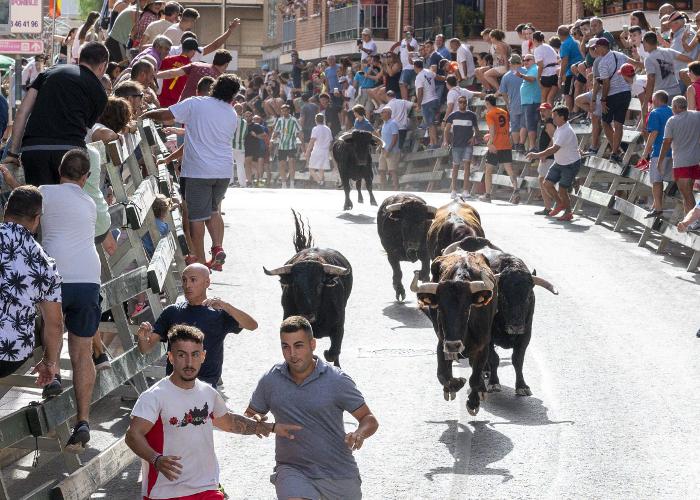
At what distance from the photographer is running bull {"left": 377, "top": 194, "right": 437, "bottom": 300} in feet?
61.4

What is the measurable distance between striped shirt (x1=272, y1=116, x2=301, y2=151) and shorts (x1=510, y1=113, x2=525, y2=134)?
9.02 metres

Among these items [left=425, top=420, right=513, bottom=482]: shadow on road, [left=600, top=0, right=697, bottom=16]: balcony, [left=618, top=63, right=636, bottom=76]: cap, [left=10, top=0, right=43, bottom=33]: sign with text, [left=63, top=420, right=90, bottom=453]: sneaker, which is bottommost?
[left=425, top=420, right=513, bottom=482]: shadow on road

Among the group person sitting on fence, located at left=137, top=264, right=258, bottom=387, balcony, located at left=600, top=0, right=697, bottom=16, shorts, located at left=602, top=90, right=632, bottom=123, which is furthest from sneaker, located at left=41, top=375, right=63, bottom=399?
balcony, located at left=600, top=0, right=697, bottom=16

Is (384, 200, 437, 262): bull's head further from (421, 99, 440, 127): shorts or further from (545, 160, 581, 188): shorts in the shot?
(421, 99, 440, 127): shorts

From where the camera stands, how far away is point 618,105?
24.3 metres

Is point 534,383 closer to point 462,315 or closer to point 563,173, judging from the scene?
point 462,315

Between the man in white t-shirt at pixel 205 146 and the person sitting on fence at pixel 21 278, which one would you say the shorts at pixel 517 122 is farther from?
the person sitting on fence at pixel 21 278

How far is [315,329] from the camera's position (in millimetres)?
13836

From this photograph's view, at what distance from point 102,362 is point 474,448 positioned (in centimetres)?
332

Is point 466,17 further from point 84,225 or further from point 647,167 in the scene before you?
point 84,225

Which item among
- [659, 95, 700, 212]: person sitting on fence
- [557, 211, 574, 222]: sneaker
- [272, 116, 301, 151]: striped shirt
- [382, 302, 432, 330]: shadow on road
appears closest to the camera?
[382, 302, 432, 330]: shadow on road

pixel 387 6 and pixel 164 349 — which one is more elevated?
pixel 387 6

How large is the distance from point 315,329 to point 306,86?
92.5 feet

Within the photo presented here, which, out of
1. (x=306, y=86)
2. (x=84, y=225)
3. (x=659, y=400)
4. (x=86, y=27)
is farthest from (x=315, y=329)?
(x=306, y=86)
